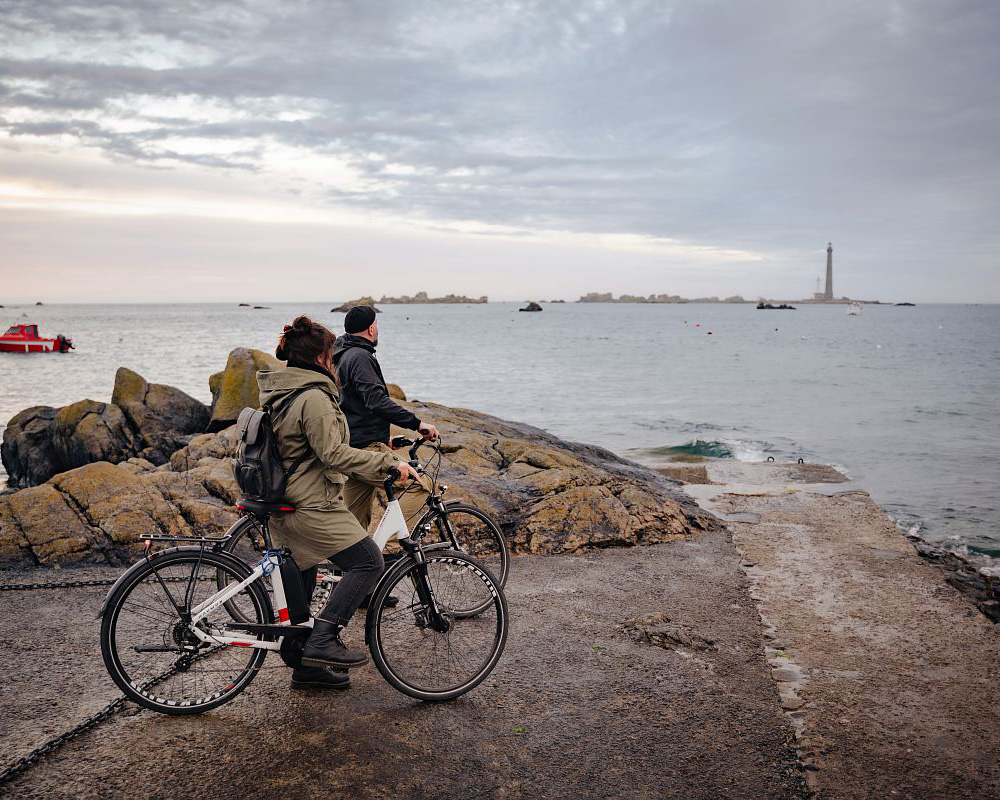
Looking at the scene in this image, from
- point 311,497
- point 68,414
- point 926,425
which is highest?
point 311,497

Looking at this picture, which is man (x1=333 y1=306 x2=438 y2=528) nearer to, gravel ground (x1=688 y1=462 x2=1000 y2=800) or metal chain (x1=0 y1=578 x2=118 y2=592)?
metal chain (x1=0 y1=578 x2=118 y2=592)

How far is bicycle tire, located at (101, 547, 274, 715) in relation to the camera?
4.18 metres

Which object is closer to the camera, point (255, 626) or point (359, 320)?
point (255, 626)

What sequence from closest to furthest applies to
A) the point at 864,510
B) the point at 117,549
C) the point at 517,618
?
the point at 517,618
the point at 117,549
the point at 864,510

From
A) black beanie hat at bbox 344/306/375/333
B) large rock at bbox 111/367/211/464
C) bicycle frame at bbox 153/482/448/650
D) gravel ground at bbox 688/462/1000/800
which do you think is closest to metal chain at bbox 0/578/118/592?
bicycle frame at bbox 153/482/448/650

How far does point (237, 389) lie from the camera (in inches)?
628

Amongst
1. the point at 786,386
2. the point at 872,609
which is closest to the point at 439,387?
the point at 786,386

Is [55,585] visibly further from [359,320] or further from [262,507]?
[359,320]

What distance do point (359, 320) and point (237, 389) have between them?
11.4 metres

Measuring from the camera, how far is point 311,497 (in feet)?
14.2

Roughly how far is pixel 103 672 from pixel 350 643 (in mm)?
1645

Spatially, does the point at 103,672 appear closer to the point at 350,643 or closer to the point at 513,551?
the point at 350,643

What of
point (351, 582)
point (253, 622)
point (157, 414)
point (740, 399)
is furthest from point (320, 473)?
point (740, 399)

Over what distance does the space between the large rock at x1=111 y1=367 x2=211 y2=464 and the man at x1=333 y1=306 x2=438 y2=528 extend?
37.6 feet
